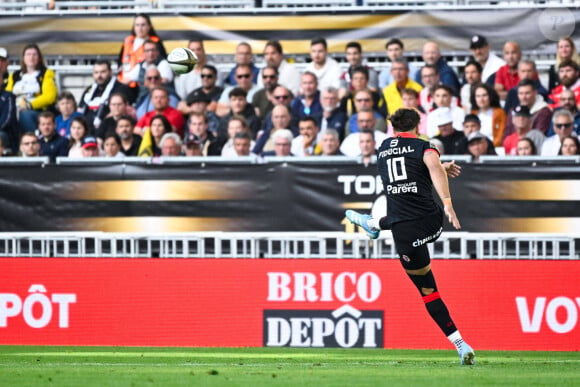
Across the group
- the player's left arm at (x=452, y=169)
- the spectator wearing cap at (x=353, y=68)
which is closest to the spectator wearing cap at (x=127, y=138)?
the spectator wearing cap at (x=353, y=68)

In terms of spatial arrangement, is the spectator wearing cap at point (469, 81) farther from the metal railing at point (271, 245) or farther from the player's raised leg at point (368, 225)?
the player's raised leg at point (368, 225)

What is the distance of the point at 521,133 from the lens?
1612cm

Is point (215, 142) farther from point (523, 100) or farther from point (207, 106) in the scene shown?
point (523, 100)

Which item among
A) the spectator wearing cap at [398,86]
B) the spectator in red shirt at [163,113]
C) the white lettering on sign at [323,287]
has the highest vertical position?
the spectator wearing cap at [398,86]

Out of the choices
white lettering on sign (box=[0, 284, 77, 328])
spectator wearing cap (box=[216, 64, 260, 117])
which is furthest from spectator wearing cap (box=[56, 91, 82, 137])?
white lettering on sign (box=[0, 284, 77, 328])

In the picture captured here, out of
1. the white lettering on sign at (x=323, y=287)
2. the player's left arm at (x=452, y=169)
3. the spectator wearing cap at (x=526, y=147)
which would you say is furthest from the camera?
the spectator wearing cap at (x=526, y=147)

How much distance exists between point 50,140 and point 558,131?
7210 millimetres

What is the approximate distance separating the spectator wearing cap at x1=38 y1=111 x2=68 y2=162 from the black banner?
1.84 m

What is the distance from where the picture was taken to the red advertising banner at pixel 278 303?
1384 cm

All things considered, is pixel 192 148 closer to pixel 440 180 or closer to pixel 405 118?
pixel 405 118

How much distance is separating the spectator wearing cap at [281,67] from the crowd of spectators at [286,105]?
15 millimetres

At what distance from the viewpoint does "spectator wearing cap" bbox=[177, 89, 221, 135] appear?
17.6 m

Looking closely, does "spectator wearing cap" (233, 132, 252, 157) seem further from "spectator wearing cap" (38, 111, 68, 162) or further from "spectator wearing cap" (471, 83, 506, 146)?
"spectator wearing cap" (471, 83, 506, 146)

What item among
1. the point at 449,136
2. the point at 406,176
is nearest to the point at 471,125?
the point at 449,136
